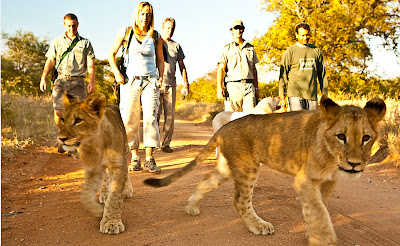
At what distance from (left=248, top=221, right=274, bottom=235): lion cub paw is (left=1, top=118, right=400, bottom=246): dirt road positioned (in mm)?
46

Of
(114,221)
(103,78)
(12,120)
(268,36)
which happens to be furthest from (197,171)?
(103,78)

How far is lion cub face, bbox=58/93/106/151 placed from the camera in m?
3.54

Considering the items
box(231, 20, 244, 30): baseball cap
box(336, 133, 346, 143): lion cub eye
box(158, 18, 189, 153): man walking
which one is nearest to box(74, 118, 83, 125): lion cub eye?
box(336, 133, 346, 143): lion cub eye

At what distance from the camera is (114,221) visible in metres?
3.50

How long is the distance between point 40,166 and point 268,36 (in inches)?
539

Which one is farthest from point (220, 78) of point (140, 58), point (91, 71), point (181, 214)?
point (181, 214)

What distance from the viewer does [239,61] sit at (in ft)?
23.5

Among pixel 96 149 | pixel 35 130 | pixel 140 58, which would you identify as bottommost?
pixel 35 130

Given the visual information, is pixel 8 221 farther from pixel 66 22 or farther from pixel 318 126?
pixel 66 22

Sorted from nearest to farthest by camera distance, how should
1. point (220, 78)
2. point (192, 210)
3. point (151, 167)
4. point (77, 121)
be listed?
point (77, 121), point (192, 210), point (151, 167), point (220, 78)

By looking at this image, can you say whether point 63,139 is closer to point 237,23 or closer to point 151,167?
point 151,167

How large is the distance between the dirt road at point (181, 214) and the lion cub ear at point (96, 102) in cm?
111

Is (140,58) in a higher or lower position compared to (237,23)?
lower

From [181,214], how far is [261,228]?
3.11 ft
